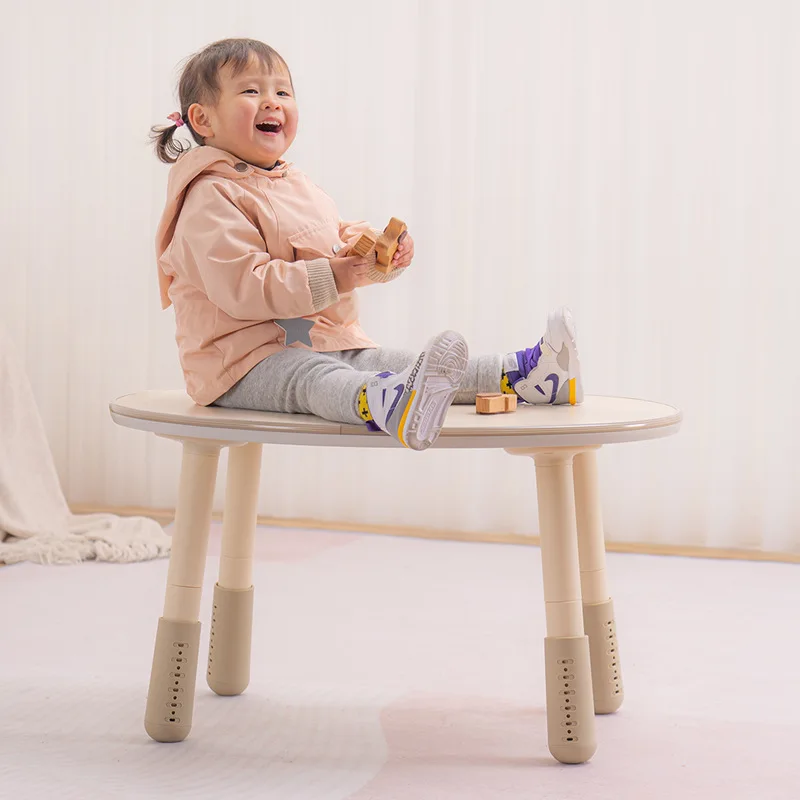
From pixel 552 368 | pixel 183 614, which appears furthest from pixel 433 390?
pixel 183 614

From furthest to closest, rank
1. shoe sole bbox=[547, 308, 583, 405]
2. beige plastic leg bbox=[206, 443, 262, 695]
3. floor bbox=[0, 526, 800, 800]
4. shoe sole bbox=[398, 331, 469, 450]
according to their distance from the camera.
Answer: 1. beige plastic leg bbox=[206, 443, 262, 695]
2. shoe sole bbox=[547, 308, 583, 405]
3. floor bbox=[0, 526, 800, 800]
4. shoe sole bbox=[398, 331, 469, 450]

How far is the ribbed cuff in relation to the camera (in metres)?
1.11

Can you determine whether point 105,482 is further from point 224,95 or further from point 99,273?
point 224,95

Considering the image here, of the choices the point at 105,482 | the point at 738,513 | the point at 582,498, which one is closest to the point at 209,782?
the point at 582,498

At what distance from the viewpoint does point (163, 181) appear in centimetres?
245

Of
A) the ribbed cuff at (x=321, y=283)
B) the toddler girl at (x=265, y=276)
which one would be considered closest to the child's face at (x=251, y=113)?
the toddler girl at (x=265, y=276)

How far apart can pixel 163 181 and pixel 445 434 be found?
1657 mm

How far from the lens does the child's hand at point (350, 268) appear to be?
3.69 ft

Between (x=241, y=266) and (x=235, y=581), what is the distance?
15.9 inches

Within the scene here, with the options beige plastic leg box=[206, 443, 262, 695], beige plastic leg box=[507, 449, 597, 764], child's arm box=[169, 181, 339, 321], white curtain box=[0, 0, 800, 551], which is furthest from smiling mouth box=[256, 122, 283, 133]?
white curtain box=[0, 0, 800, 551]

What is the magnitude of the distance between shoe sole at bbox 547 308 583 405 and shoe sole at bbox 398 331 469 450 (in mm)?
228

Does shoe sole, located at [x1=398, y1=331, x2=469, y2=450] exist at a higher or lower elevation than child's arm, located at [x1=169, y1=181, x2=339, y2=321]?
lower

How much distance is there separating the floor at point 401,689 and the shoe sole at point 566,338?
39 centimetres

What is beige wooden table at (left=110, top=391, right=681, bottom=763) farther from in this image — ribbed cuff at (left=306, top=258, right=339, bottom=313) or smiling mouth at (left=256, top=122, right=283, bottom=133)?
smiling mouth at (left=256, top=122, right=283, bottom=133)
